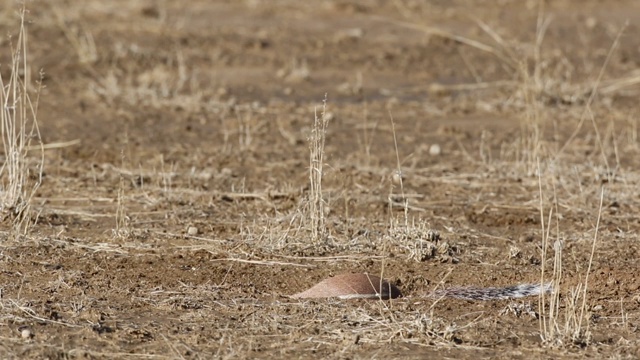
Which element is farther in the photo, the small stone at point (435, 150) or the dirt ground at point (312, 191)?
the small stone at point (435, 150)

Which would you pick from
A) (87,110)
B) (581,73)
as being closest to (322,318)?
(87,110)

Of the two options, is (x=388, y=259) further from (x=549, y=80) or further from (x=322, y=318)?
(x=549, y=80)

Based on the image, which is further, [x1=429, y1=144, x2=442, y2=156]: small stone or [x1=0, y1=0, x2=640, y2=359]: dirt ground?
[x1=429, y1=144, x2=442, y2=156]: small stone

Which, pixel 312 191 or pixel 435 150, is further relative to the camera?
pixel 435 150

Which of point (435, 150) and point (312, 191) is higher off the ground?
point (312, 191)

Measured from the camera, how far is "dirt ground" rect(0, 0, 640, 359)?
4605 millimetres

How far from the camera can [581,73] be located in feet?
36.1

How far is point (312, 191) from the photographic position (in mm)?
5754

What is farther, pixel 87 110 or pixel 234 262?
pixel 87 110

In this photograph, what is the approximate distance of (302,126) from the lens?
9.00 m

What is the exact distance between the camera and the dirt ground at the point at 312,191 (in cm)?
461

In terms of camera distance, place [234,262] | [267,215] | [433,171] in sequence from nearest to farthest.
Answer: [234,262]
[267,215]
[433,171]

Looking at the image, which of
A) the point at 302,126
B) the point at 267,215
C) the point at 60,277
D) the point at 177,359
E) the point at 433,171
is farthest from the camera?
the point at 302,126

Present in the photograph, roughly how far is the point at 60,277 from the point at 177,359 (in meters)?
1.10
